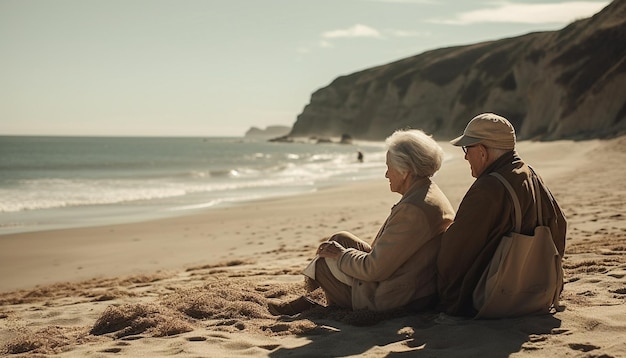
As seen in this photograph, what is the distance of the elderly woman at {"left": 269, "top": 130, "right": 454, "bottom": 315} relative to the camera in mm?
4488

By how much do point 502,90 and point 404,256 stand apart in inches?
2630

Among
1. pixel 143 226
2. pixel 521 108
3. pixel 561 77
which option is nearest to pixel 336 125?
pixel 521 108

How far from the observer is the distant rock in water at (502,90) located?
39.7 meters

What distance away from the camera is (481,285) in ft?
14.7

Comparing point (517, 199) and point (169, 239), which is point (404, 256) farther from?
point (169, 239)

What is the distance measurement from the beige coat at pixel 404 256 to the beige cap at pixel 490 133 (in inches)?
17.6

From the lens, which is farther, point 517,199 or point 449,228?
point 449,228

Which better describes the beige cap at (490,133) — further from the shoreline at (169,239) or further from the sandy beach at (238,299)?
the shoreline at (169,239)

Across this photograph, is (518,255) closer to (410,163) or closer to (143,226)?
(410,163)

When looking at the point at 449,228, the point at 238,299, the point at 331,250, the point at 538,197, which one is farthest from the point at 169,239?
the point at 538,197

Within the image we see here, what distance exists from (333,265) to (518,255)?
4.54 ft

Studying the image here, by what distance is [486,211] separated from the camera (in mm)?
4242

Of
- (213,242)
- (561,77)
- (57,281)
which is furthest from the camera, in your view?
(561,77)

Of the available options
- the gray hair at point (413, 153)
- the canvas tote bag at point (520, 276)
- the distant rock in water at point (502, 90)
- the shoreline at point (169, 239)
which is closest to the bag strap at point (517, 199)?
the canvas tote bag at point (520, 276)
